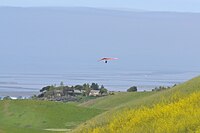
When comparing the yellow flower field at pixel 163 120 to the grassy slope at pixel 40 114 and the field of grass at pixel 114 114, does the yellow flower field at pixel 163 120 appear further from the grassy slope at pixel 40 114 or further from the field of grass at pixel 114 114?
the grassy slope at pixel 40 114

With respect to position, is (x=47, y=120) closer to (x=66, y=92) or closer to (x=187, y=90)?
(x=187, y=90)

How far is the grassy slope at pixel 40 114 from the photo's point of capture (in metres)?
39.4

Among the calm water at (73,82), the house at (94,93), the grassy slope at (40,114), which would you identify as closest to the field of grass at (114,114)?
the grassy slope at (40,114)

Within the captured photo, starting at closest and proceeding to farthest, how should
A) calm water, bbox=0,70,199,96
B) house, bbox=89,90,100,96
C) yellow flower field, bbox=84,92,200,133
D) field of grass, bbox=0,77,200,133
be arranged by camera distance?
yellow flower field, bbox=84,92,200,133
field of grass, bbox=0,77,200,133
house, bbox=89,90,100,96
calm water, bbox=0,70,199,96

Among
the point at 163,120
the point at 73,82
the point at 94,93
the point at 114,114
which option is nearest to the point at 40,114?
the point at 114,114

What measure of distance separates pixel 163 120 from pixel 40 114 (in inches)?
924

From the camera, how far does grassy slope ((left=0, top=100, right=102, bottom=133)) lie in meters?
39.4

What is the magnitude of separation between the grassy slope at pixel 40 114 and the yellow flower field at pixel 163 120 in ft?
59.8

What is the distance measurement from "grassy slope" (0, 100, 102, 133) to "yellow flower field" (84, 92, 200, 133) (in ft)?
59.8

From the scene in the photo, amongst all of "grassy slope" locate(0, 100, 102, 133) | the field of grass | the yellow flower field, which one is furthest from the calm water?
the yellow flower field

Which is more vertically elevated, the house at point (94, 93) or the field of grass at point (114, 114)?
the house at point (94, 93)

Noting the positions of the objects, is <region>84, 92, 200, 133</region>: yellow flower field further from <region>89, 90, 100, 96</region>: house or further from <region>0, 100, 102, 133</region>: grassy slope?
<region>89, 90, 100, 96</region>: house

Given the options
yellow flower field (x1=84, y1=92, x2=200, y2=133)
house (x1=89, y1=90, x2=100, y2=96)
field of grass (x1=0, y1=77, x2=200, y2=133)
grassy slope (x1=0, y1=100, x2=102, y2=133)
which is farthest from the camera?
house (x1=89, y1=90, x2=100, y2=96)

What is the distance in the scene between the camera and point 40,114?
134 feet
